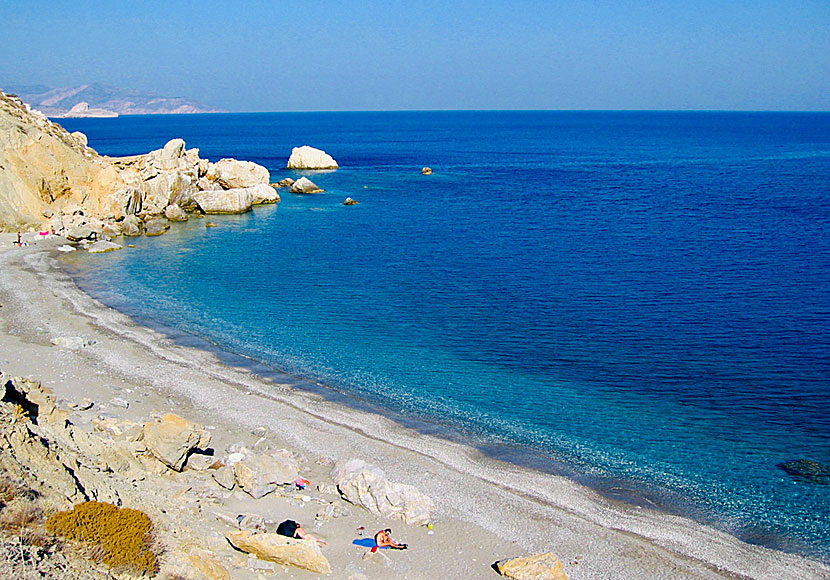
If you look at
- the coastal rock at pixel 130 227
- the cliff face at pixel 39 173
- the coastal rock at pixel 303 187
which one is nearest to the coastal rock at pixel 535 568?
the coastal rock at pixel 130 227

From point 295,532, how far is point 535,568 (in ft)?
20.2

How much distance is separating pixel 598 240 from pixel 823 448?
3564cm

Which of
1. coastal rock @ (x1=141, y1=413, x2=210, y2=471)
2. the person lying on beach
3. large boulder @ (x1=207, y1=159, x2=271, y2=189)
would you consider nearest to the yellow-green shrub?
the person lying on beach

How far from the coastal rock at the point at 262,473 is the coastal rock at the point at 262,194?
6408 centimetres

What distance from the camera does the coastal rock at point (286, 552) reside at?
A: 16422 mm

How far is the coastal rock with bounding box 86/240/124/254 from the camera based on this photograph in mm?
56156

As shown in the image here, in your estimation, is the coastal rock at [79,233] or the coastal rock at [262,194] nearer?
the coastal rock at [79,233]

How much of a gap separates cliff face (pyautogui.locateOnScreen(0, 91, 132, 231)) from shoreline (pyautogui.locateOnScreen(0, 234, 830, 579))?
24.4 meters

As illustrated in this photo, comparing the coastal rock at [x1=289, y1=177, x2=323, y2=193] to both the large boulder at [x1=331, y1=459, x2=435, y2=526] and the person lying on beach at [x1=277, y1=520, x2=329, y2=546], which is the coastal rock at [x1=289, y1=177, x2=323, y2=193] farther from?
the person lying on beach at [x1=277, y1=520, x2=329, y2=546]

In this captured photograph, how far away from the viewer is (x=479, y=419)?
1057 inches

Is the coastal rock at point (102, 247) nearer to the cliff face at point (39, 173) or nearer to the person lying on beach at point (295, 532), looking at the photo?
the cliff face at point (39, 173)

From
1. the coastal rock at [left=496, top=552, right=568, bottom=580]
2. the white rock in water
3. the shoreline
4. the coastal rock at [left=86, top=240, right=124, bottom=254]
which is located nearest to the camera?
the coastal rock at [left=496, top=552, right=568, bottom=580]

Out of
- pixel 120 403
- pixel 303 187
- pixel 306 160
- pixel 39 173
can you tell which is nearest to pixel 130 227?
pixel 39 173

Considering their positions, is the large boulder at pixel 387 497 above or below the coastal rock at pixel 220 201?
below
